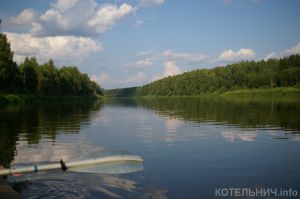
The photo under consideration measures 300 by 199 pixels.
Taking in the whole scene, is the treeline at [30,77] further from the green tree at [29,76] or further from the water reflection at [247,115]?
the water reflection at [247,115]

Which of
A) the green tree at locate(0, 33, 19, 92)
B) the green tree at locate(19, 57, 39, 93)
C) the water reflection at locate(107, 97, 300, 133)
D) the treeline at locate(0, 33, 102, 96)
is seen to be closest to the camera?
the water reflection at locate(107, 97, 300, 133)

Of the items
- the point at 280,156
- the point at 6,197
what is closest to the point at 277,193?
the point at 280,156

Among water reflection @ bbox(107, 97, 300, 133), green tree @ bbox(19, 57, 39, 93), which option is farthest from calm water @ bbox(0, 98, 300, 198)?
green tree @ bbox(19, 57, 39, 93)

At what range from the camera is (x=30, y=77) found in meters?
116

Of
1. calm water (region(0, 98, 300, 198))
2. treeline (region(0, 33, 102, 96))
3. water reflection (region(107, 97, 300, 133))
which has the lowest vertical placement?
calm water (region(0, 98, 300, 198))

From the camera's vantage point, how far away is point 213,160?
2017cm

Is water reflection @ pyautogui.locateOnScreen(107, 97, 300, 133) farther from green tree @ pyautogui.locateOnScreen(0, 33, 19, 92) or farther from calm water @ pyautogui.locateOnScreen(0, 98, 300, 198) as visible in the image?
green tree @ pyautogui.locateOnScreen(0, 33, 19, 92)

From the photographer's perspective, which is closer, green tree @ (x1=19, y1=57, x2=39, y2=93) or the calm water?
the calm water

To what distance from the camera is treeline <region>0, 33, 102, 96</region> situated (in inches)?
3725

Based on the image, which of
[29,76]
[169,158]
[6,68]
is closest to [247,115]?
[169,158]

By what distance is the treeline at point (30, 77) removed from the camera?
9462cm

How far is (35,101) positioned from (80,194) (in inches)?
3988

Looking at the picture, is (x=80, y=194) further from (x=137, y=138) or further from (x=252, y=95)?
(x=252, y=95)

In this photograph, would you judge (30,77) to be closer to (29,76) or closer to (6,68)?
(29,76)
